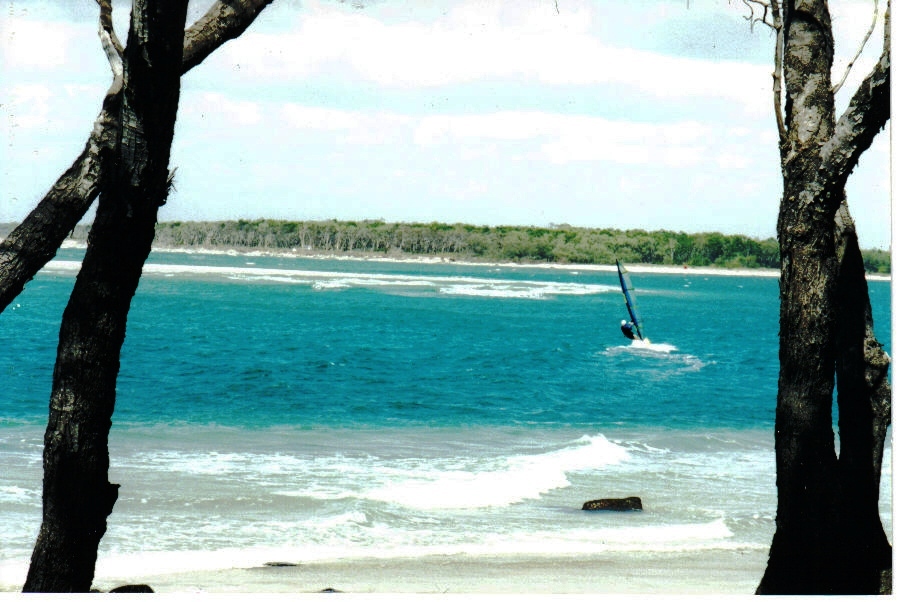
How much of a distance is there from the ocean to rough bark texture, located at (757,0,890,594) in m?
1.61

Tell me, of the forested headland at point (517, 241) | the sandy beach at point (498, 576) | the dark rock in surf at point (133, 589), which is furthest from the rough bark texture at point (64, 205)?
the sandy beach at point (498, 576)

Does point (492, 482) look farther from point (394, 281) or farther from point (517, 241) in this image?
point (394, 281)

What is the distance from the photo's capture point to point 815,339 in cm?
257

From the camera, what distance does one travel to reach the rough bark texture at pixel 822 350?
2.53 meters

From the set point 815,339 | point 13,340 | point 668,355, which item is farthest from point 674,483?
point 668,355

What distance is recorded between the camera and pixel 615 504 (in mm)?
6707

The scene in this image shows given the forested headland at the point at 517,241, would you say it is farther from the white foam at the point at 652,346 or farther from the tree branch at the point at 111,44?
the white foam at the point at 652,346

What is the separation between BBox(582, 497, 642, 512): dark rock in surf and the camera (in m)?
6.66

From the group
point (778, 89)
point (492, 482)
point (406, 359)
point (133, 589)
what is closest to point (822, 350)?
point (778, 89)

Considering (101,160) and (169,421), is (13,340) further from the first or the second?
(101,160)

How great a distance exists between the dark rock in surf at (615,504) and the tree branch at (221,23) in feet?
16.4

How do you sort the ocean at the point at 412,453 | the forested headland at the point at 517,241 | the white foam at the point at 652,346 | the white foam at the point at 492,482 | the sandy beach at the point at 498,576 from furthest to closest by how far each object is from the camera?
the white foam at the point at 652,346
the white foam at the point at 492,482
the forested headland at the point at 517,241
the ocean at the point at 412,453
the sandy beach at the point at 498,576

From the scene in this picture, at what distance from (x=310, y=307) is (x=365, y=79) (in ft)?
116

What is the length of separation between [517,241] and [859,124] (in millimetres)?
13284
